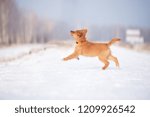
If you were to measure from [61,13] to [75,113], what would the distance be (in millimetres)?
659

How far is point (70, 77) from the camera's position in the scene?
1327 mm

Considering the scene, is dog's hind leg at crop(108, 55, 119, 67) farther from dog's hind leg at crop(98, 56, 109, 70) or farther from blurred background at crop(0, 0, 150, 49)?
blurred background at crop(0, 0, 150, 49)

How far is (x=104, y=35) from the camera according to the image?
5.13 feet

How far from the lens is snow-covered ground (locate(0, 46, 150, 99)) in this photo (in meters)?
1.22

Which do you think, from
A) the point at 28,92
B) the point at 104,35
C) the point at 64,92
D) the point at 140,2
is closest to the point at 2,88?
the point at 28,92

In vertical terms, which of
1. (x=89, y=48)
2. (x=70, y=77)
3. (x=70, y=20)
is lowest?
(x=70, y=77)

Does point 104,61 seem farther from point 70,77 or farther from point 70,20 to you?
point 70,20

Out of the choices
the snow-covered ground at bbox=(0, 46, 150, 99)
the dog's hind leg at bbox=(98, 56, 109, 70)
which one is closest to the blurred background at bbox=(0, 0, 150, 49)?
the snow-covered ground at bbox=(0, 46, 150, 99)

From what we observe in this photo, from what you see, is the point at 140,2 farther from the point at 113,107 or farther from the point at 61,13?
the point at 113,107

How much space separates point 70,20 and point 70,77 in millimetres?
431

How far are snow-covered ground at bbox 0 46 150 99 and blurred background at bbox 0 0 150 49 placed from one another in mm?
90

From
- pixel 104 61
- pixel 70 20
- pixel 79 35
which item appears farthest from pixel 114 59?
pixel 70 20

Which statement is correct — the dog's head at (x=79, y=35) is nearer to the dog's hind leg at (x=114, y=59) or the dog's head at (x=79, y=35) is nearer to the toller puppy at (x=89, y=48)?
the toller puppy at (x=89, y=48)

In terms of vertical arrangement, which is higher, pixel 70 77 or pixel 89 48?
pixel 89 48
